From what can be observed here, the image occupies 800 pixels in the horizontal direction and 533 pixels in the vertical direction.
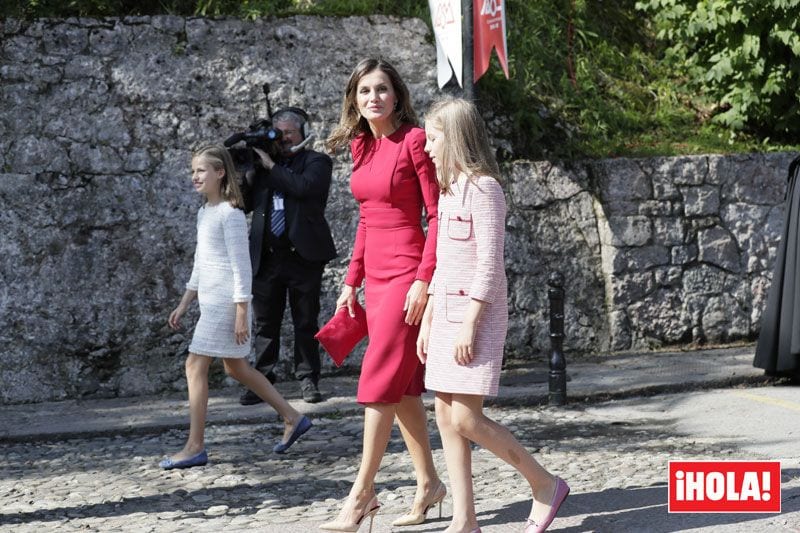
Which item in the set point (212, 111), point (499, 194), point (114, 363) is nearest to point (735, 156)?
point (212, 111)

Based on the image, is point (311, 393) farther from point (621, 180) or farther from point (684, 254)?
point (684, 254)

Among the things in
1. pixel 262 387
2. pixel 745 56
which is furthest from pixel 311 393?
pixel 745 56

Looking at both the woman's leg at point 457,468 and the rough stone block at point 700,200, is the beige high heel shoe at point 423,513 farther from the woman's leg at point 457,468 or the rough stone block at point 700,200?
the rough stone block at point 700,200

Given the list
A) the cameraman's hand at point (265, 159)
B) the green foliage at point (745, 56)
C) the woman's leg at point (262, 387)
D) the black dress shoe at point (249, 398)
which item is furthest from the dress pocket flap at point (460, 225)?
the green foliage at point (745, 56)

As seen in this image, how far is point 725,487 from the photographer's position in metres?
5.61

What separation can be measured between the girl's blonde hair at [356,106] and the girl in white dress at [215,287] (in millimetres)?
1453

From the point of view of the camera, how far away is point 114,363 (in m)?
9.19

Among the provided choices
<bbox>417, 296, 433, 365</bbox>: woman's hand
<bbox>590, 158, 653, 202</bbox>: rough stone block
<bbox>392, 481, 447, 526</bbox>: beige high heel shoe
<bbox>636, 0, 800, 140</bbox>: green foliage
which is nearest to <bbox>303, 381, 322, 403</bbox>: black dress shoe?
<bbox>392, 481, 447, 526</bbox>: beige high heel shoe

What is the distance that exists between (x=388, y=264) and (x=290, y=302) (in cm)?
325

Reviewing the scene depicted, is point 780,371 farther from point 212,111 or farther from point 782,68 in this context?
point 212,111

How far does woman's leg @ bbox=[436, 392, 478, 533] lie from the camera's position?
15.9 ft

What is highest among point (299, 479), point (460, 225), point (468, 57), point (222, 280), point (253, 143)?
point (468, 57)

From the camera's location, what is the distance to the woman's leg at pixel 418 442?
5.30 metres

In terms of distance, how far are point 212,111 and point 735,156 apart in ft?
14.3
